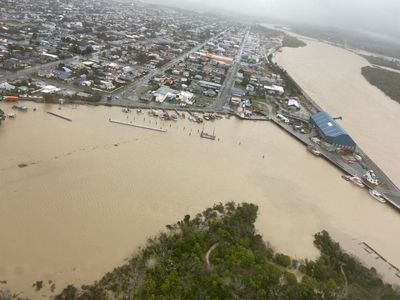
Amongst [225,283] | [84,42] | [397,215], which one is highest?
[225,283]

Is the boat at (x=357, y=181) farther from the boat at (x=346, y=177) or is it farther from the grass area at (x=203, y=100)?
the grass area at (x=203, y=100)

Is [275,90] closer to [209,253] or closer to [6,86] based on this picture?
[6,86]

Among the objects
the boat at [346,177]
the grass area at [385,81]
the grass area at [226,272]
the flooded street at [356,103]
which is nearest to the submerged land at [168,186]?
the grass area at [226,272]

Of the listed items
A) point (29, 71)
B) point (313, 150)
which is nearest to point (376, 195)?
point (313, 150)

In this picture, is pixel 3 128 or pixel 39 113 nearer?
pixel 3 128

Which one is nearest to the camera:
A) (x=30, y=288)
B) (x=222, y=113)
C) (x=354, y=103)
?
(x=30, y=288)

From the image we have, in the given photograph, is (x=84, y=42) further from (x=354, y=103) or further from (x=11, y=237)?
(x=11, y=237)

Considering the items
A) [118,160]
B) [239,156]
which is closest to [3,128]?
[118,160]
